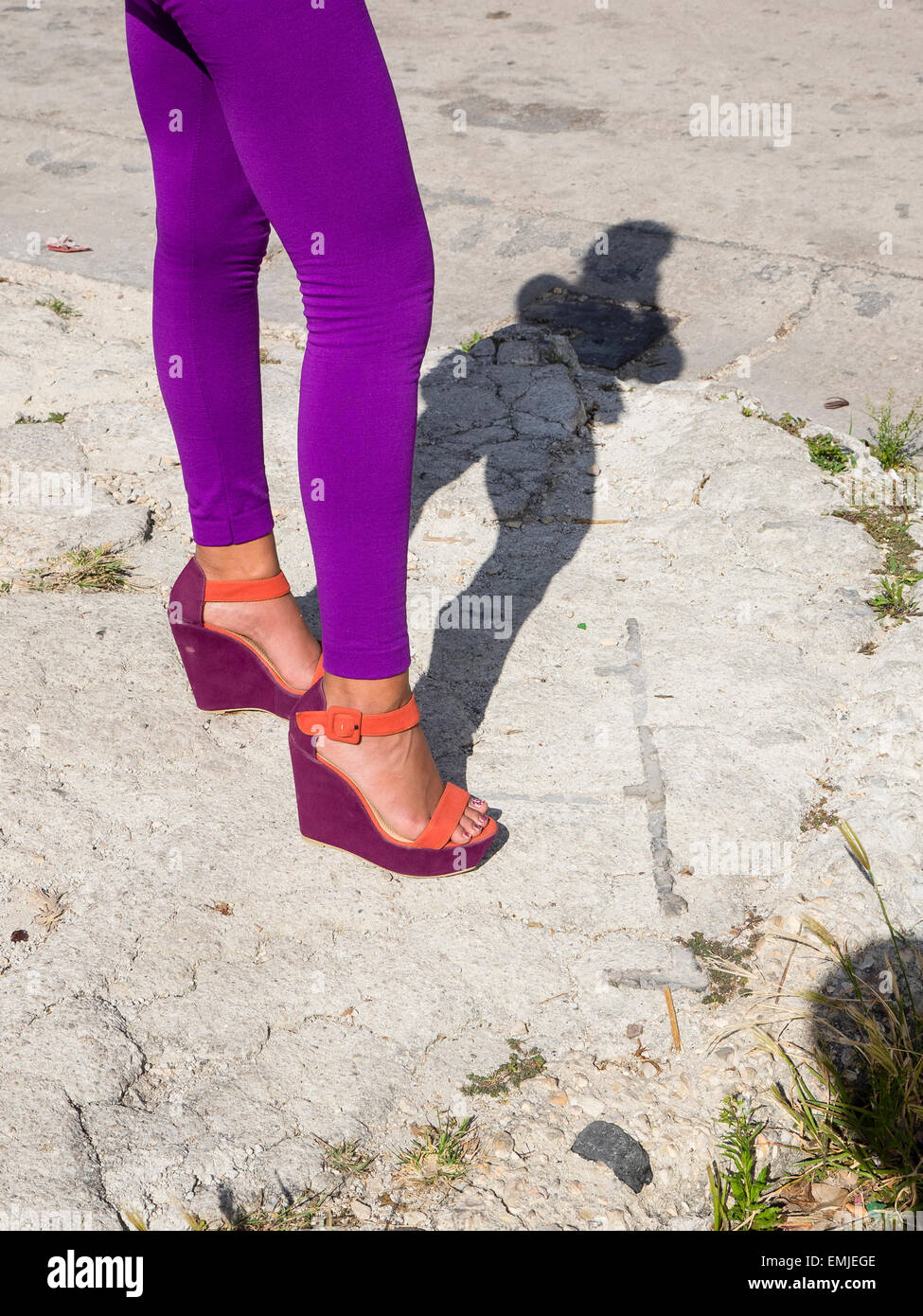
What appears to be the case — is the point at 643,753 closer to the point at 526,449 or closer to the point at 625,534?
the point at 625,534

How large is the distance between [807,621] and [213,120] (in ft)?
3.81

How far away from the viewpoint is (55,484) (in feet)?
7.36

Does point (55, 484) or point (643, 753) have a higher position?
point (55, 484)

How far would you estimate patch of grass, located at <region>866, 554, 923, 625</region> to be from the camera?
1.87 meters

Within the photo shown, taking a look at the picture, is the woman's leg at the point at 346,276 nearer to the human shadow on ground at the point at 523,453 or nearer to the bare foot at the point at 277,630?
the bare foot at the point at 277,630

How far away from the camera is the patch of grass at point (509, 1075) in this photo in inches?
49.5

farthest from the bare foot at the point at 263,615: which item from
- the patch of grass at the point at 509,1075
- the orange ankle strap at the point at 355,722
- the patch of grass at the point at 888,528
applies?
the patch of grass at the point at 888,528

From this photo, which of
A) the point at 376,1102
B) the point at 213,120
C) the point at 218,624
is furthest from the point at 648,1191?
the point at 213,120

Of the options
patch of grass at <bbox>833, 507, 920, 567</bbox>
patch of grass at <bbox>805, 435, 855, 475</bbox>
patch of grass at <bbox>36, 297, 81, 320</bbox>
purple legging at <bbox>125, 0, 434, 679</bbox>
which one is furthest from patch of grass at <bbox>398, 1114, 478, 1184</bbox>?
patch of grass at <bbox>36, 297, 81, 320</bbox>

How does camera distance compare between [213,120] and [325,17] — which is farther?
[213,120]

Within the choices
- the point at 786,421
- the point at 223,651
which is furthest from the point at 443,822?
the point at 786,421

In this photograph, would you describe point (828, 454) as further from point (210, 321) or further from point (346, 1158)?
point (346, 1158)

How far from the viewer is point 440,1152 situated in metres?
1.19

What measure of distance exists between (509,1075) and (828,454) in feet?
4.88
